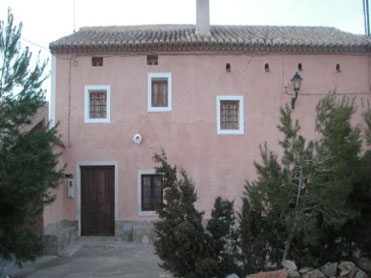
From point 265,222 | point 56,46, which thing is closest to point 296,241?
point 265,222

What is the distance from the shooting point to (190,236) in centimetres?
758

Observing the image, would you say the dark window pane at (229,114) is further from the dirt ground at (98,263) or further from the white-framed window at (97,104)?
the dirt ground at (98,263)

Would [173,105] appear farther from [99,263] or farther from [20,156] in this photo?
[20,156]

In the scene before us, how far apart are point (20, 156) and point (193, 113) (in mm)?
7291

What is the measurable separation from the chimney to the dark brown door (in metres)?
5.29

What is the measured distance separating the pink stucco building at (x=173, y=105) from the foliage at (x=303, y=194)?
5.51 m

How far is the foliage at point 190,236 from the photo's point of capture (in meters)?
7.55

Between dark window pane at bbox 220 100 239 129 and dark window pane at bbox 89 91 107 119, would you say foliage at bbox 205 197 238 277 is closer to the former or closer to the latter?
dark window pane at bbox 220 100 239 129

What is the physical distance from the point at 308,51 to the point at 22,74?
30.7 ft

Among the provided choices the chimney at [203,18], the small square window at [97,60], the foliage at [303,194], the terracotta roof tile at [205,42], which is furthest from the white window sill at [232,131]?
the foliage at [303,194]

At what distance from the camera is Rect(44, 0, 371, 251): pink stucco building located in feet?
44.8

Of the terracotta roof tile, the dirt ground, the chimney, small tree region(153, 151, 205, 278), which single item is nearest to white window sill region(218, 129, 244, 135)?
the terracotta roof tile

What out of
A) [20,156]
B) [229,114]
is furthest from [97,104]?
[20,156]

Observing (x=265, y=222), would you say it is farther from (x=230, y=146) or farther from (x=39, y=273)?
(x=230, y=146)
